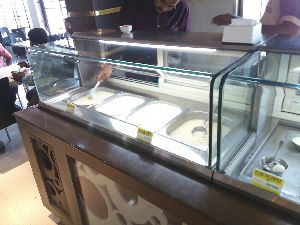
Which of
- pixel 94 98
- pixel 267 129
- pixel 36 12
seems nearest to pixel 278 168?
pixel 267 129

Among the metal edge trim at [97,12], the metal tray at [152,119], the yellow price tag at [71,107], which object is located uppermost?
the metal edge trim at [97,12]

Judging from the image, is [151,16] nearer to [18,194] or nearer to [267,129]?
[267,129]

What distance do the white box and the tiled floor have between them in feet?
6.32

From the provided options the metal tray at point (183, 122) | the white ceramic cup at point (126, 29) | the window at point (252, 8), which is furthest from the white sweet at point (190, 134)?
the window at point (252, 8)

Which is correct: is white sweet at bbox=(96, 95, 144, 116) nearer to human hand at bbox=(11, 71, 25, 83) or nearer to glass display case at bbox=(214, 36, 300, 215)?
glass display case at bbox=(214, 36, 300, 215)

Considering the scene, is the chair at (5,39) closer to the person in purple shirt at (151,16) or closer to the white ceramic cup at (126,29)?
the person in purple shirt at (151,16)

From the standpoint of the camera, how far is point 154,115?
153 cm

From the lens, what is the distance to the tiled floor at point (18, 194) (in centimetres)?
222

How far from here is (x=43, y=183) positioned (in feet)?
6.41

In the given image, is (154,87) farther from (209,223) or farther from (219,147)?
(209,223)

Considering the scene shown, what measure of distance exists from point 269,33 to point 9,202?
2.54 metres

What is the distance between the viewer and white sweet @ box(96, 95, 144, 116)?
1.61 meters

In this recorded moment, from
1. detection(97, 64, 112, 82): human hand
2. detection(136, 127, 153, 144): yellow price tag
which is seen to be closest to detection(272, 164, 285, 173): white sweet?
detection(136, 127, 153, 144): yellow price tag

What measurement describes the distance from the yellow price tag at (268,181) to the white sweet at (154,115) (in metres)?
0.57
